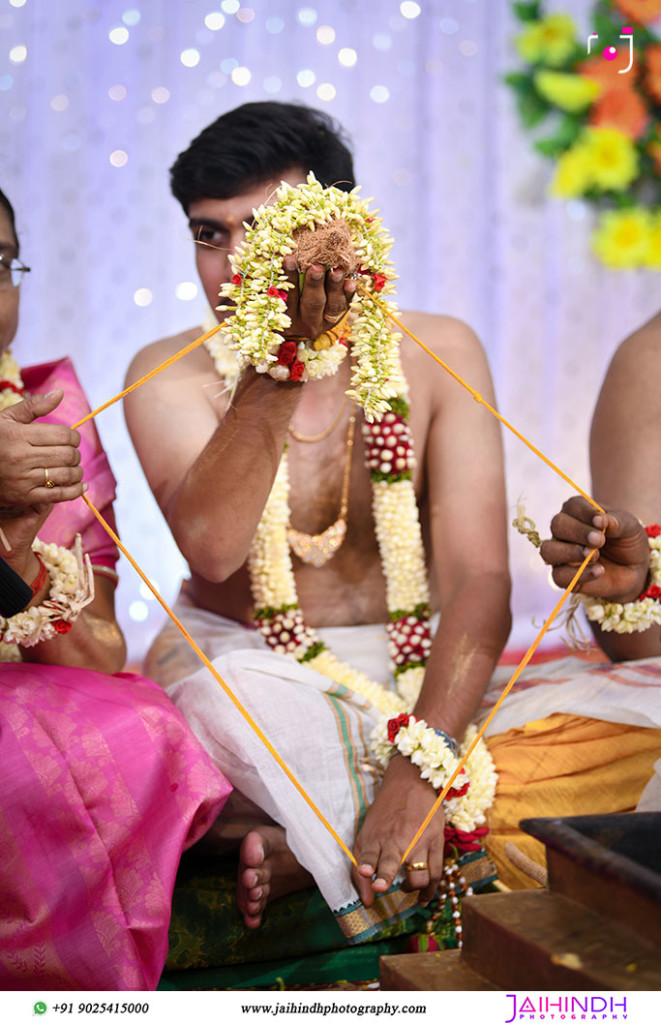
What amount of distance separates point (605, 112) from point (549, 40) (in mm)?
390

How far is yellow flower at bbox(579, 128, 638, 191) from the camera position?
15.2 feet

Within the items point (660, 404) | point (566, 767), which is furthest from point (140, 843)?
point (660, 404)

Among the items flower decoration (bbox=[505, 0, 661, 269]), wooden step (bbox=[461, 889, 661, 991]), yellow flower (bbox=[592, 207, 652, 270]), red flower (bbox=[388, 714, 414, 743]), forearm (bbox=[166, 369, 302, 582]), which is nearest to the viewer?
wooden step (bbox=[461, 889, 661, 991])

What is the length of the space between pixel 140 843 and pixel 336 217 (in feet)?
3.42

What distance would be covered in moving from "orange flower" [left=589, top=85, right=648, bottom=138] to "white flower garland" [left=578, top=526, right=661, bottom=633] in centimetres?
314

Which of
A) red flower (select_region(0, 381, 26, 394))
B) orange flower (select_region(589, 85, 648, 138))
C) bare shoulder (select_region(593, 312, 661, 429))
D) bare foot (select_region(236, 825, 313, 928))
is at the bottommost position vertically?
bare foot (select_region(236, 825, 313, 928))

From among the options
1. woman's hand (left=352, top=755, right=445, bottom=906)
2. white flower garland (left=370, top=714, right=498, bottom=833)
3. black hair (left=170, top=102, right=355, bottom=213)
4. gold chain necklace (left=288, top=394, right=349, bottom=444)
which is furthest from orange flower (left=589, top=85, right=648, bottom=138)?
woman's hand (left=352, top=755, right=445, bottom=906)

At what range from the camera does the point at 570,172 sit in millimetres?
4652

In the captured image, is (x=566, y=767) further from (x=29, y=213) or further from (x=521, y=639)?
(x=29, y=213)

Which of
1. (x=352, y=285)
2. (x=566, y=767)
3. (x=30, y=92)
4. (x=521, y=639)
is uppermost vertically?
(x=30, y=92)

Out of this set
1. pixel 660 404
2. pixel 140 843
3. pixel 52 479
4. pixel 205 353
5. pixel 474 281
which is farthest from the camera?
pixel 474 281

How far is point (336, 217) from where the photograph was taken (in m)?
1.67

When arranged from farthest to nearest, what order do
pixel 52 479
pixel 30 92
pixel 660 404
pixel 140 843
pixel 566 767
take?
pixel 30 92 → pixel 660 404 → pixel 566 767 → pixel 140 843 → pixel 52 479

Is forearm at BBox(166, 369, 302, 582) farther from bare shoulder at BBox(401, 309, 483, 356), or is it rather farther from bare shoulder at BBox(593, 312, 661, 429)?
bare shoulder at BBox(593, 312, 661, 429)
